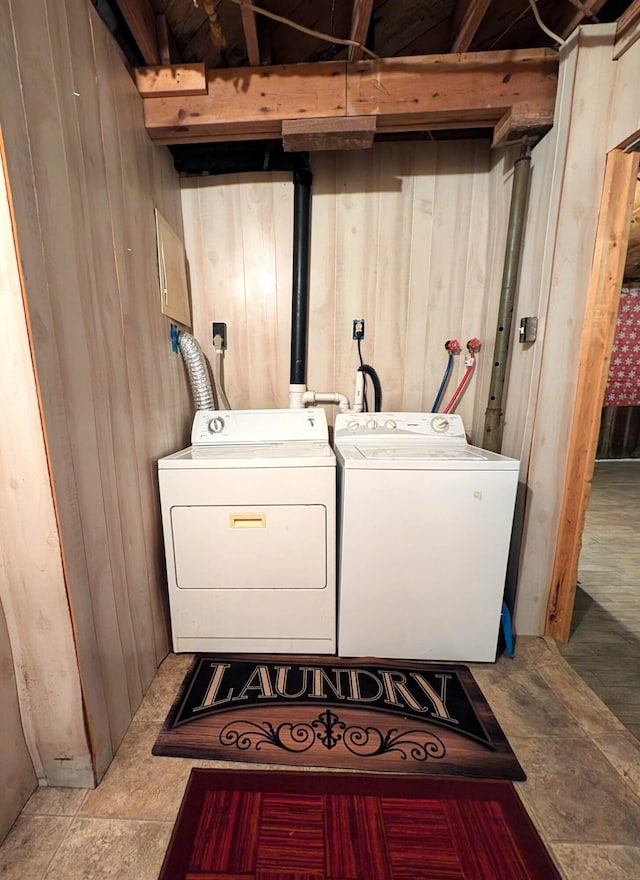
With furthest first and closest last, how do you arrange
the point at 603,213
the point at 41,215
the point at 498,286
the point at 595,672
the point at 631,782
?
the point at 498,286, the point at 595,672, the point at 603,213, the point at 631,782, the point at 41,215

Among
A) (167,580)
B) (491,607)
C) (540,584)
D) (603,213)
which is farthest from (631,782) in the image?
(603,213)

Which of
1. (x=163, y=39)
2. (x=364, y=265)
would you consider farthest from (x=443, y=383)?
(x=163, y=39)

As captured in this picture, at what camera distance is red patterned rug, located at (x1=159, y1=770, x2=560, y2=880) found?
829 millimetres

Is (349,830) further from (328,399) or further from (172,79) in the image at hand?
(172,79)

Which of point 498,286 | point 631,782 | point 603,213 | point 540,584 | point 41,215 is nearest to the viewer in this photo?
point 41,215

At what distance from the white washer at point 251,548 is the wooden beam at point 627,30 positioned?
6.13 ft

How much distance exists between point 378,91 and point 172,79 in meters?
0.86

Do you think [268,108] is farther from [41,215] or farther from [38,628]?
[38,628]

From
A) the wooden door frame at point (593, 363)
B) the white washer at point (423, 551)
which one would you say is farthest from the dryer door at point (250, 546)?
the wooden door frame at point (593, 363)

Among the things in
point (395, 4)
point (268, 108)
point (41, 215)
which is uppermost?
point (395, 4)

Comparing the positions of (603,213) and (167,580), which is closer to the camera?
(603,213)

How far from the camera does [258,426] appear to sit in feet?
5.73

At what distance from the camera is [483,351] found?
1.90 m

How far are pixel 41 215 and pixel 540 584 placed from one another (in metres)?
2.33
